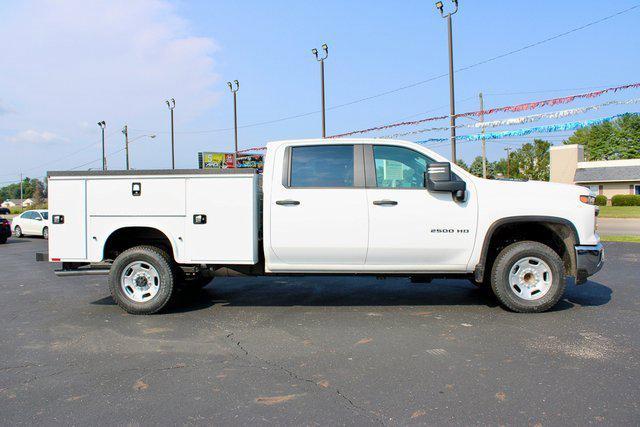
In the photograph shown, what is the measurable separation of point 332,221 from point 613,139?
9255cm

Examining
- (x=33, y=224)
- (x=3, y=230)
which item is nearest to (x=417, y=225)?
(x=3, y=230)

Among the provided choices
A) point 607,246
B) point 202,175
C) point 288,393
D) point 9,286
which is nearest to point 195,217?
point 202,175

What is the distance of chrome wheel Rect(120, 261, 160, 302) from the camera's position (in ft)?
19.6

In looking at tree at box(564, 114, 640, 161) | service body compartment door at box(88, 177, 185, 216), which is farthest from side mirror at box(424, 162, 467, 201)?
tree at box(564, 114, 640, 161)

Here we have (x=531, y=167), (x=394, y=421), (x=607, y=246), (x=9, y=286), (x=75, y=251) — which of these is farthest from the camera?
(x=531, y=167)

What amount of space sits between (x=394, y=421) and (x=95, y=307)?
4.90 m

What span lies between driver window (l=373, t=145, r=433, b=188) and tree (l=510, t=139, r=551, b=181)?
6480 cm

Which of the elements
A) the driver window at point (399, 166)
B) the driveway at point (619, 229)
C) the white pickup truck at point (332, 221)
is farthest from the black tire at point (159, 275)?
the driveway at point (619, 229)

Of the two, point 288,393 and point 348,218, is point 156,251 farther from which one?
point 288,393

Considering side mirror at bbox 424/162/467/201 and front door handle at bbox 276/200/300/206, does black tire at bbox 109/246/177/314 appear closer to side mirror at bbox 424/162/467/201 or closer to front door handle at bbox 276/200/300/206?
front door handle at bbox 276/200/300/206

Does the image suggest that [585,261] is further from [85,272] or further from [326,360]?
[85,272]

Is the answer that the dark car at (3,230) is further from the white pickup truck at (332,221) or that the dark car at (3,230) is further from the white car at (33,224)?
the white pickup truck at (332,221)

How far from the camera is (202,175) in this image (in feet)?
18.9

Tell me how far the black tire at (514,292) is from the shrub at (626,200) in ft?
169
